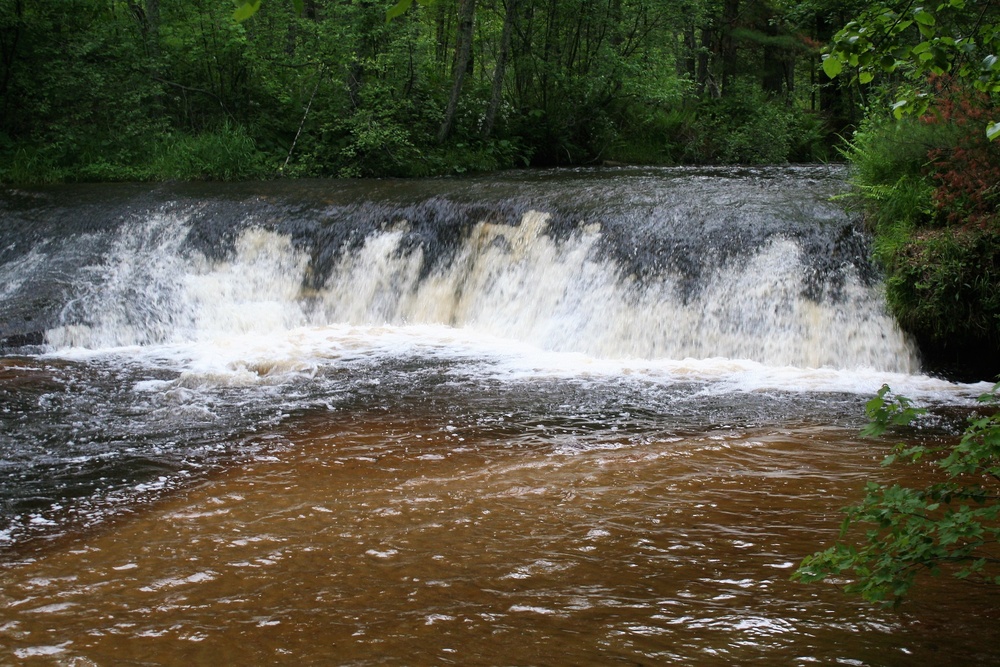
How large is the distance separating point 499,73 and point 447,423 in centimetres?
1274

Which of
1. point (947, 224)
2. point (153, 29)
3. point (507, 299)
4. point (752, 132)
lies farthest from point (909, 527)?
point (752, 132)

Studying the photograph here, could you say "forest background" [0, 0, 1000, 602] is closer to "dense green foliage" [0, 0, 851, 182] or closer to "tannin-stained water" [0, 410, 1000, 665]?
"dense green foliage" [0, 0, 851, 182]

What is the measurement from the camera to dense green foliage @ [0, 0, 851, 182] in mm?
16484

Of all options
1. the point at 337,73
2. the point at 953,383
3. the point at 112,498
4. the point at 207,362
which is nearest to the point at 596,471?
the point at 112,498

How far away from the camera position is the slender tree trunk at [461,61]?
17.7 m

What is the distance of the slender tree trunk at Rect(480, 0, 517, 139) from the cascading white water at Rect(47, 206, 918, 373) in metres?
7.21

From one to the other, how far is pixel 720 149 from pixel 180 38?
1157cm

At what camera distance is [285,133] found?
1825cm

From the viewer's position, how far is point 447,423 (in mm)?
7012

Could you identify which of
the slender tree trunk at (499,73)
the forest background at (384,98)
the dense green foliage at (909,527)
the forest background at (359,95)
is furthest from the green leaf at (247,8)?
the slender tree trunk at (499,73)

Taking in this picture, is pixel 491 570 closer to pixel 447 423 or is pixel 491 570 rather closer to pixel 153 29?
pixel 447 423

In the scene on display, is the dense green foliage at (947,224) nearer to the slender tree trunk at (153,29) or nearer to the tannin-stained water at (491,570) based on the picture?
the tannin-stained water at (491,570)

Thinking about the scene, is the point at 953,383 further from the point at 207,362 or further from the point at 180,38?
the point at 180,38

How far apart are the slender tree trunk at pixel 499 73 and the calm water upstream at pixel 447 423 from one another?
186 inches
